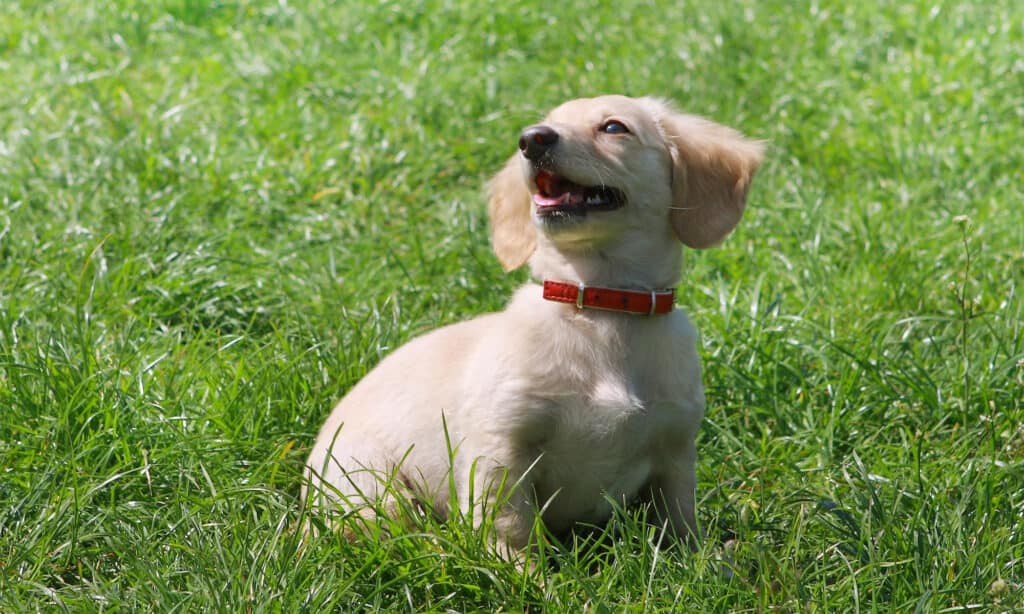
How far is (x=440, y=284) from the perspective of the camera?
3.71m

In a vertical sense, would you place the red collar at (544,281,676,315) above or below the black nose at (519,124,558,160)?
below

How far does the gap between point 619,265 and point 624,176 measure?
20cm

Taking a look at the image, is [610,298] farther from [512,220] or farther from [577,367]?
Result: [512,220]

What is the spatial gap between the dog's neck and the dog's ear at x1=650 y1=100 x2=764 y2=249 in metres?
0.07

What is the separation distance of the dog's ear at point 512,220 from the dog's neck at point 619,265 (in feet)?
0.56

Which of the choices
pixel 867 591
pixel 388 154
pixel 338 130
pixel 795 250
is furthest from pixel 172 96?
pixel 867 591

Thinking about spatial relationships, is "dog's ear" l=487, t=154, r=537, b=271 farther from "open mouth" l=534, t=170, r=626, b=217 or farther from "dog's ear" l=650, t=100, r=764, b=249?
"dog's ear" l=650, t=100, r=764, b=249

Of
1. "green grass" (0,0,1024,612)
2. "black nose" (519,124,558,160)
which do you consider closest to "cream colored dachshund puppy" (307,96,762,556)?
"black nose" (519,124,558,160)

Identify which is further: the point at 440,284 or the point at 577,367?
the point at 440,284

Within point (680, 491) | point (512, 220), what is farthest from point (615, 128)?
point (680, 491)

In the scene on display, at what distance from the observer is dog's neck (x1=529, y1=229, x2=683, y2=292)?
247cm

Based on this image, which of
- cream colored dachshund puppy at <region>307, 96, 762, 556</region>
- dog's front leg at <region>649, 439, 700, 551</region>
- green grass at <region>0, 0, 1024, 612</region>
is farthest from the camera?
dog's front leg at <region>649, 439, 700, 551</region>

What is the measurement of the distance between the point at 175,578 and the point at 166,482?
1.49ft

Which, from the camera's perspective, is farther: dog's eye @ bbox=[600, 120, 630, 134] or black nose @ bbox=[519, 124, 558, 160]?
dog's eye @ bbox=[600, 120, 630, 134]
